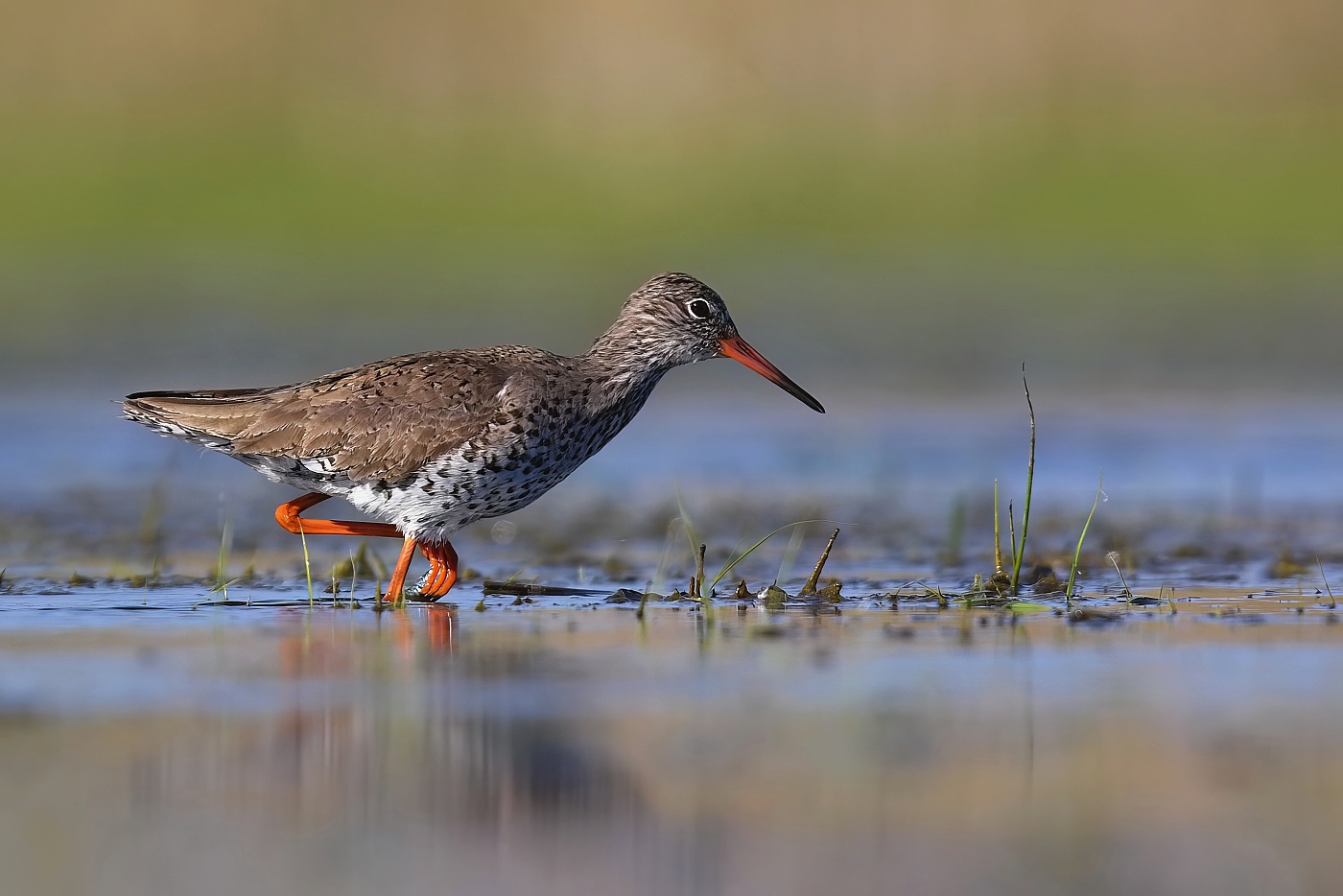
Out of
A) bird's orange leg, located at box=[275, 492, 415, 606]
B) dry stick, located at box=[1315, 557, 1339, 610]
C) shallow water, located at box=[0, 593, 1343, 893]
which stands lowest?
shallow water, located at box=[0, 593, 1343, 893]

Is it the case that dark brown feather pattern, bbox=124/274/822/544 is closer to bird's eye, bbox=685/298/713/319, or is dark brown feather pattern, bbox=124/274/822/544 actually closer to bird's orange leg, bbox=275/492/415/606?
bird's orange leg, bbox=275/492/415/606

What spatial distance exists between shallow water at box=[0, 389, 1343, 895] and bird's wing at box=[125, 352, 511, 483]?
0.62 metres

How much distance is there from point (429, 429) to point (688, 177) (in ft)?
67.1

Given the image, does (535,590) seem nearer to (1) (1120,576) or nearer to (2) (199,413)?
(2) (199,413)

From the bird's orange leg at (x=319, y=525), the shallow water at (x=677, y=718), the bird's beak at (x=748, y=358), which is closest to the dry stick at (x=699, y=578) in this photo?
the shallow water at (x=677, y=718)

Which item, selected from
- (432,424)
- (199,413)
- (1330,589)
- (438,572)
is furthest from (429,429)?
(1330,589)

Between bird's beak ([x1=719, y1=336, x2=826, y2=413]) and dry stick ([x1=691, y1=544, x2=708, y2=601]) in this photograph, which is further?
bird's beak ([x1=719, y1=336, x2=826, y2=413])

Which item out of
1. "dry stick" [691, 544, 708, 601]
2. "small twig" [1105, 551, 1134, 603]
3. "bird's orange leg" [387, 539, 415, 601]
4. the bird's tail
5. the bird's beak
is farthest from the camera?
the bird's beak

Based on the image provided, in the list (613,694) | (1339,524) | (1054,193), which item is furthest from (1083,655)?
(1054,193)

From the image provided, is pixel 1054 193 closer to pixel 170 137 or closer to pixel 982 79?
pixel 982 79

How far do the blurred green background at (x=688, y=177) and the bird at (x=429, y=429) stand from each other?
24.0 feet

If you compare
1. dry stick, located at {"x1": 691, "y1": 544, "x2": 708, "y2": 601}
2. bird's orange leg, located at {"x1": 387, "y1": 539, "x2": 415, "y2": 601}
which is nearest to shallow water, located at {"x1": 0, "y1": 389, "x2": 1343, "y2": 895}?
dry stick, located at {"x1": 691, "y1": 544, "x2": 708, "y2": 601}

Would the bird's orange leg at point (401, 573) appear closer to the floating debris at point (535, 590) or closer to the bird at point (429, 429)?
the bird at point (429, 429)

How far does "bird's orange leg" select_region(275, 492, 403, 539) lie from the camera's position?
832cm
